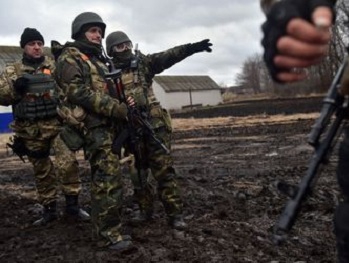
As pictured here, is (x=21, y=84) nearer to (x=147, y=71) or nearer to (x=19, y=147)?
(x=19, y=147)

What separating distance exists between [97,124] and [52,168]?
1.68m

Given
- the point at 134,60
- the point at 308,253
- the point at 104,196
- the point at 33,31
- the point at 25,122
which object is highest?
the point at 33,31

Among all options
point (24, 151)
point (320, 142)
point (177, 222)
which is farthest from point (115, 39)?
point (320, 142)

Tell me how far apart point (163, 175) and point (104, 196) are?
0.88 meters

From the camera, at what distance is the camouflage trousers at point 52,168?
19.2 ft

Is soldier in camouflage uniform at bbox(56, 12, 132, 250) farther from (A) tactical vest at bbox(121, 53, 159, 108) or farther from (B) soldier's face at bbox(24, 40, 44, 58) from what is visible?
(B) soldier's face at bbox(24, 40, 44, 58)

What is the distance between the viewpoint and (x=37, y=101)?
6.02 meters

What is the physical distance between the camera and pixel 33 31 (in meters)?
6.22

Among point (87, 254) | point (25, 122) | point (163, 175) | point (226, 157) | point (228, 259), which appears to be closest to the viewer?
point (228, 259)

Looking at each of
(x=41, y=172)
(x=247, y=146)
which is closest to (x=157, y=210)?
(x=41, y=172)

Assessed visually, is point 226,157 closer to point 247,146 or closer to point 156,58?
point 247,146

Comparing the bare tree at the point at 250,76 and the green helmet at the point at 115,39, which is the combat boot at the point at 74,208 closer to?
the green helmet at the point at 115,39

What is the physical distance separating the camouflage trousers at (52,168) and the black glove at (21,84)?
0.62m

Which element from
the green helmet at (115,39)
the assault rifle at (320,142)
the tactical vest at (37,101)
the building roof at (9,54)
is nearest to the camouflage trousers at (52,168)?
the tactical vest at (37,101)
